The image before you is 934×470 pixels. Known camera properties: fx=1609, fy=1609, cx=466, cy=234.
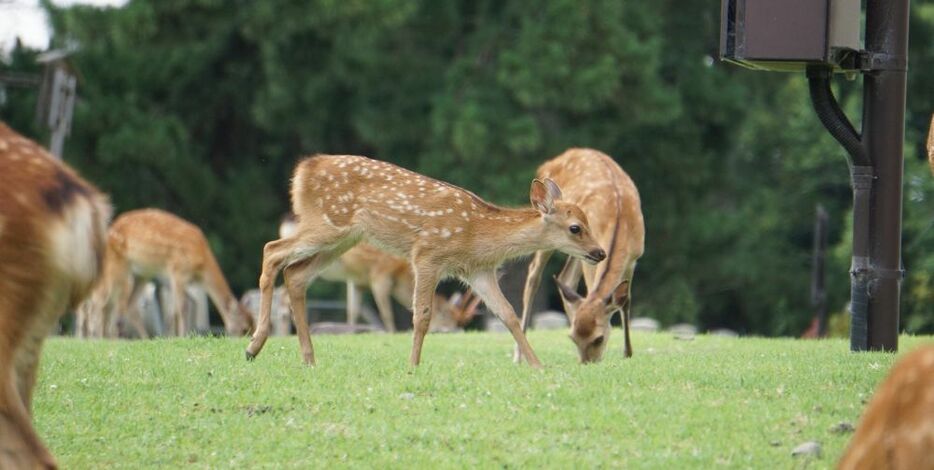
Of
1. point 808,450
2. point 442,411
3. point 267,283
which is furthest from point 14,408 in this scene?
point 267,283

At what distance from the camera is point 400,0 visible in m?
25.6

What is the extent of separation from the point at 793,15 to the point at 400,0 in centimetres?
1592

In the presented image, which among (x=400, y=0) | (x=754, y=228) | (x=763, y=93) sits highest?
(x=400, y=0)

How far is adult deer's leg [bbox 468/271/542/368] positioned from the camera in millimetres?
10438

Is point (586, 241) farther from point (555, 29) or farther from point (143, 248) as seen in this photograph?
point (555, 29)

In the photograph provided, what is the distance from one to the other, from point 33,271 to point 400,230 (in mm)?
4565

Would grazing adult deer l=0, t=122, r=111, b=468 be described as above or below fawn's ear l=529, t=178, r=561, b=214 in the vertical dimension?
above

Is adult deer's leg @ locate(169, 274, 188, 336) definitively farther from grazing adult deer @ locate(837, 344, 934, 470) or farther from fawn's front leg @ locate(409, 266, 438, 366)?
grazing adult deer @ locate(837, 344, 934, 470)

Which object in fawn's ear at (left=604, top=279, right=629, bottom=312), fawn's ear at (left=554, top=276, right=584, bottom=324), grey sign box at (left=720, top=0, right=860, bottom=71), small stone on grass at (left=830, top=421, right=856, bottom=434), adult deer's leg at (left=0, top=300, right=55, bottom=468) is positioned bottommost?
fawn's ear at (left=554, top=276, right=584, bottom=324)

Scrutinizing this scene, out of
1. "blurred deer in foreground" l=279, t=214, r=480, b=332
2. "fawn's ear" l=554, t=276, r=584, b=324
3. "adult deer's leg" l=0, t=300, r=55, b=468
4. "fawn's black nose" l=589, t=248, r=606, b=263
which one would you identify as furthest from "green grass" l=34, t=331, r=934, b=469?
"blurred deer in foreground" l=279, t=214, r=480, b=332

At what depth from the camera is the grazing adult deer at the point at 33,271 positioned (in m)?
6.23

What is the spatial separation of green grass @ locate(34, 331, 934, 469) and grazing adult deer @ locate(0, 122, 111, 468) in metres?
1.29

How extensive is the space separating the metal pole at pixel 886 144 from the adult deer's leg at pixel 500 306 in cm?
238

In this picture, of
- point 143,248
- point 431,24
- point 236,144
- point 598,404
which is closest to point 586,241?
point 598,404
